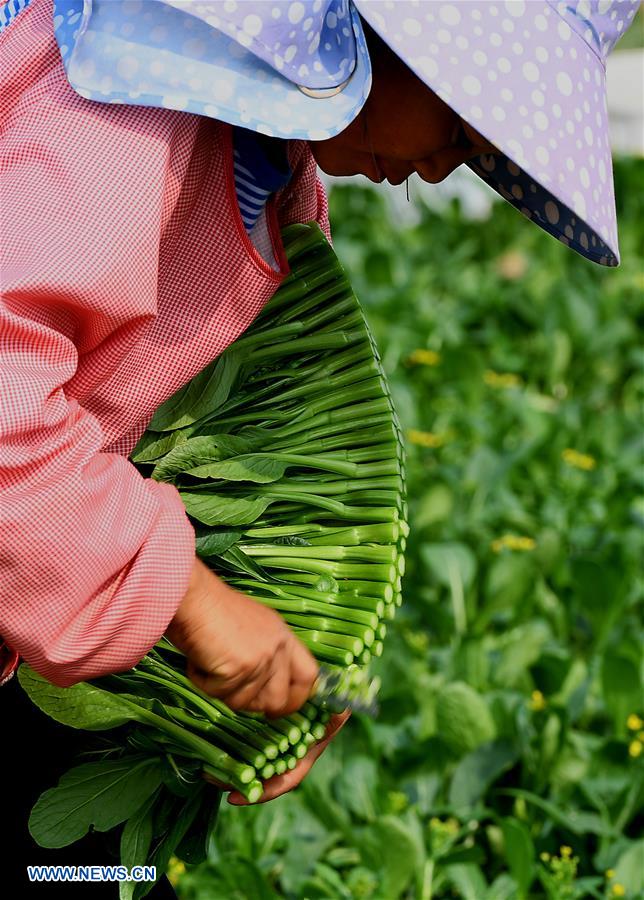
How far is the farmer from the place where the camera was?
3.15 ft

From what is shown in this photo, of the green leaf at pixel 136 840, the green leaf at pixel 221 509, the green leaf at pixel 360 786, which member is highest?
the green leaf at pixel 221 509

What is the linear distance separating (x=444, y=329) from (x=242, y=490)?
2.53 m

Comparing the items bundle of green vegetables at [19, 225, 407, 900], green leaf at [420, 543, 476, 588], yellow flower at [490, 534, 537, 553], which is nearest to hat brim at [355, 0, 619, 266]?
bundle of green vegetables at [19, 225, 407, 900]

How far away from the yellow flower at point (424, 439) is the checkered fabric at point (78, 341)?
6.65ft

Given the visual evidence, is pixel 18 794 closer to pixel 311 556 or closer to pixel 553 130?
pixel 311 556

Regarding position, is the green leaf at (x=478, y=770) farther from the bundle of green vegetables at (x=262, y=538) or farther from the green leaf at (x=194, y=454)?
the green leaf at (x=194, y=454)

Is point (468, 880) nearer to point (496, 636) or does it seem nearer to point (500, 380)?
point (496, 636)

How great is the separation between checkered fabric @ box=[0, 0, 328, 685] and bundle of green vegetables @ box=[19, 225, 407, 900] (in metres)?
0.17

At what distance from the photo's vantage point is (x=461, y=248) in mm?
4348

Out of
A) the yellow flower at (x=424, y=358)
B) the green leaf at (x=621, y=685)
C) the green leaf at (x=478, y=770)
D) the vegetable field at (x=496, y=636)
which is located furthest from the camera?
the yellow flower at (x=424, y=358)

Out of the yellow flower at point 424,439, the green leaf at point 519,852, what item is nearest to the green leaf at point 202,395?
the green leaf at point 519,852

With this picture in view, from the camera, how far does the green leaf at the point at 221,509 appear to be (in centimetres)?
125

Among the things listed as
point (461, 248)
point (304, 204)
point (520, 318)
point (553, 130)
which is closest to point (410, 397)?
point (520, 318)

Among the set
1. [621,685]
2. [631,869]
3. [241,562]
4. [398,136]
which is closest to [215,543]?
[241,562]
